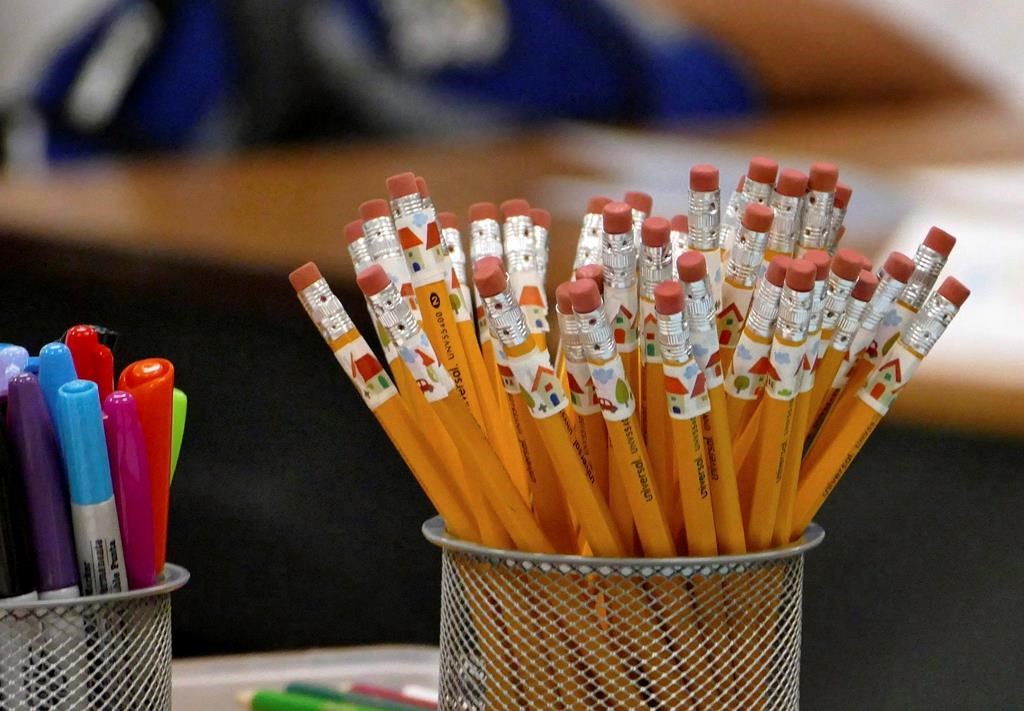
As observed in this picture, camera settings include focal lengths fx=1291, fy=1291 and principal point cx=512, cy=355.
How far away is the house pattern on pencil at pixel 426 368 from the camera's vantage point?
0.29 m

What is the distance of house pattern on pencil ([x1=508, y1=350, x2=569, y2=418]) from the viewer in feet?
0.94

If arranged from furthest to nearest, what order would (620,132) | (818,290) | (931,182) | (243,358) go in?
(620,132)
(931,182)
(243,358)
(818,290)

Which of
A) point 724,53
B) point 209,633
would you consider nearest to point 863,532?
point 209,633

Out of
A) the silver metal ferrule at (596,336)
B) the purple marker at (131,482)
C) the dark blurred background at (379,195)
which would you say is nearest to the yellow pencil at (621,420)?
the silver metal ferrule at (596,336)

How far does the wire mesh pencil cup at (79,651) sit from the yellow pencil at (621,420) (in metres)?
0.11

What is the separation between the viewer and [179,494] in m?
0.78

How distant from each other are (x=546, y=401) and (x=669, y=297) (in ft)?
0.12

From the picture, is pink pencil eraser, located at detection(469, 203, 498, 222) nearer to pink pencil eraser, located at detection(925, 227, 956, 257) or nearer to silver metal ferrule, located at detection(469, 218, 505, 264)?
silver metal ferrule, located at detection(469, 218, 505, 264)

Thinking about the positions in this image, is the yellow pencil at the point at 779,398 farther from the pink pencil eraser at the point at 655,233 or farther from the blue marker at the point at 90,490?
the blue marker at the point at 90,490

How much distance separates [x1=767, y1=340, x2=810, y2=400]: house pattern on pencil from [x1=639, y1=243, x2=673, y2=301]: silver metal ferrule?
3 centimetres

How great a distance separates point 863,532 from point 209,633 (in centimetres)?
38

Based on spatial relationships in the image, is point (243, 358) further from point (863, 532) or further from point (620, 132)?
point (620, 132)

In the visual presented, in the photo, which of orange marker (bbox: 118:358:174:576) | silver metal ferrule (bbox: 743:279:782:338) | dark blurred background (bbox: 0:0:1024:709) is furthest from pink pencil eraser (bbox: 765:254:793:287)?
dark blurred background (bbox: 0:0:1024:709)

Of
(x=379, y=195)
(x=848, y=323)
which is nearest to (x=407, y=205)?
(x=848, y=323)
